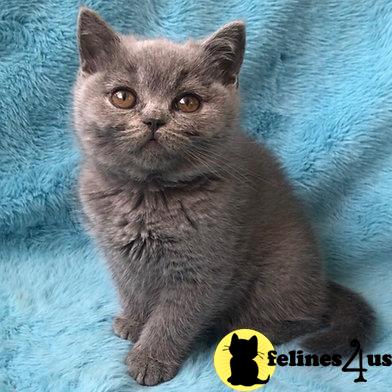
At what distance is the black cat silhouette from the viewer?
114cm

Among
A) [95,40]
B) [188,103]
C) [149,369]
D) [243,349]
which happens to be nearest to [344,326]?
[243,349]

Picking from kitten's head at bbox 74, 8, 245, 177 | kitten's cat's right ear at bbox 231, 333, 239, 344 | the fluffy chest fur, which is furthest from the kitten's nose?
kitten's cat's right ear at bbox 231, 333, 239, 344

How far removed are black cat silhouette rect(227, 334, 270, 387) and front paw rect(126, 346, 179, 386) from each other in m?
0.12

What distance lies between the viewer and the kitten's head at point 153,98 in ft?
3.42

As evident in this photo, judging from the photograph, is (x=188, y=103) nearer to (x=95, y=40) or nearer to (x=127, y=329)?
(x=95, y=40)

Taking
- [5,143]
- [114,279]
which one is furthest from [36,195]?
[114,279]

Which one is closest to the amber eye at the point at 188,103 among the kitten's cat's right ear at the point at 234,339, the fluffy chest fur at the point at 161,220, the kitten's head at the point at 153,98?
the kitten's head at the point at 153,98

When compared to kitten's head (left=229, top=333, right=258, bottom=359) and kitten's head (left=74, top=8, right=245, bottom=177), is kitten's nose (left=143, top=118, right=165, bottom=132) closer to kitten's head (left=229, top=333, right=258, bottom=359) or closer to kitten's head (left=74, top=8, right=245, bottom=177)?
kitten's head (left=74, top=8, right=245, bottom=177)

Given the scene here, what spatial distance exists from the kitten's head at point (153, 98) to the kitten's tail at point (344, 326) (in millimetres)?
422

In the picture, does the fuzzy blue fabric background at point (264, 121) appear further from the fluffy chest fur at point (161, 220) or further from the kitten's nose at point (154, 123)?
the kitten's nose at point (154, 123)

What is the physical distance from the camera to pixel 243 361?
1156 mm

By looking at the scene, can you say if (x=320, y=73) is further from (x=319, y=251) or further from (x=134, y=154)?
(x=134, y=154)

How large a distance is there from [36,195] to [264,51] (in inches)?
25.9

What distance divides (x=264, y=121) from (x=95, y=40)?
0.55 m
